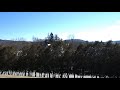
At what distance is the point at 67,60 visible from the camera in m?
72.4

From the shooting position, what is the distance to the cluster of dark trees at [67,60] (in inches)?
2643

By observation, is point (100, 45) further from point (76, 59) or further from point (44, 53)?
point (44, 53)

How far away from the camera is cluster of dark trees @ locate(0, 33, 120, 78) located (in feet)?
220

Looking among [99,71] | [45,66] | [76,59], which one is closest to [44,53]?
[45,66]
